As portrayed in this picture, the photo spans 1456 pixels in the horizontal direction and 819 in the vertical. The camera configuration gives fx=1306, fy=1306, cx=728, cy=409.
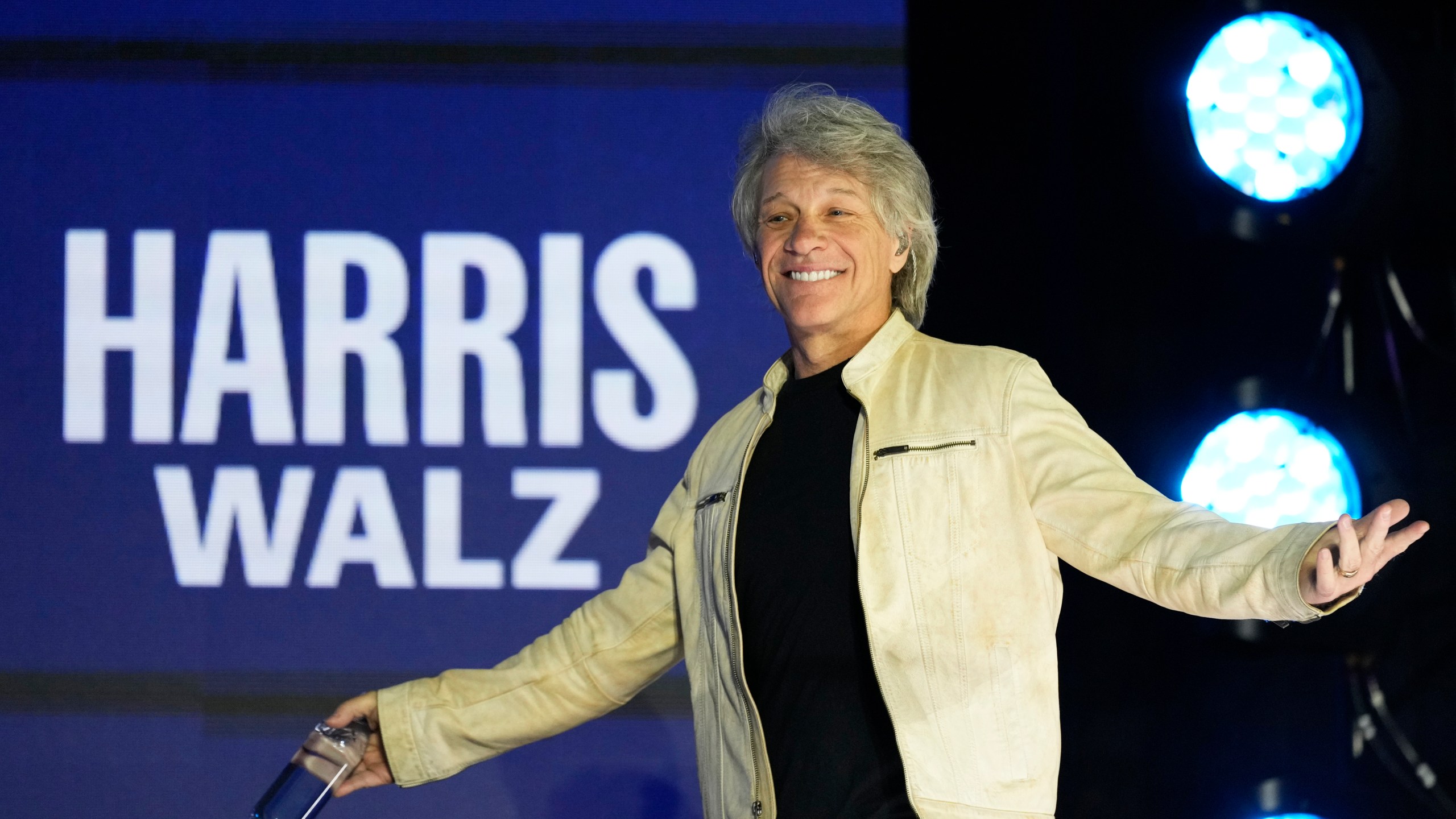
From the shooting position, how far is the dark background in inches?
93.7

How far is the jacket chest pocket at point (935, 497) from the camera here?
1.40m

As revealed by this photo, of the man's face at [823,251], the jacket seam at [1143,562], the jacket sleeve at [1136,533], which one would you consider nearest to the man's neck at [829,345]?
the man's face at [823,251]

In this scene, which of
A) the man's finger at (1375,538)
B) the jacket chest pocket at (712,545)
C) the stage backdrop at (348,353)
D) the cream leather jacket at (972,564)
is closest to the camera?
the man's finger at (1375,538)

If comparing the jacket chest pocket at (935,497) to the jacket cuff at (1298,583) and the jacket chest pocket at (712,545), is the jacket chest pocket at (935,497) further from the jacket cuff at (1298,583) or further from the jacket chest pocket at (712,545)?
the jacket cuff at (1298,583)

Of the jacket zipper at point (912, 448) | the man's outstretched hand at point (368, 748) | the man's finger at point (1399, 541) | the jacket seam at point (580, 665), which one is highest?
the jacket zipper at point (912, 448)

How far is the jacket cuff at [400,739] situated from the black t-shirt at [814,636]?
0.49 m

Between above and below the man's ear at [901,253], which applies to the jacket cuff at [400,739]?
below

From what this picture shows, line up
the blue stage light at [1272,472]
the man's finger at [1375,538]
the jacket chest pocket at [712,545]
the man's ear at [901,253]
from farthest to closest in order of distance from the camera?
the blue stage light at [1272,472], the man's ear at [901,253], the jacket chest pocket at [712,545], the man's finger at [1375,538]

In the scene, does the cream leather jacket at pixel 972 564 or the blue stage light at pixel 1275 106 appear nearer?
the cream leather jacket at pixel 972 564

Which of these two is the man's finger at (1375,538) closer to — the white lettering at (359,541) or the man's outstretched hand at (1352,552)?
the man's outstretched hand at (1352,552)

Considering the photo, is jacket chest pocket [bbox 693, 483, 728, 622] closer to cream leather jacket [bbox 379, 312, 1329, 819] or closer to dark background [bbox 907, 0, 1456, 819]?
cream leather jacket [bbox 379, 312, 1329, 819]

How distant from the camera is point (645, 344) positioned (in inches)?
102

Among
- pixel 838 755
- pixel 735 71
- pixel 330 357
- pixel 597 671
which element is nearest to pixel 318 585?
pixel 330 357

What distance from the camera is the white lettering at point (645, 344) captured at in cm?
257
